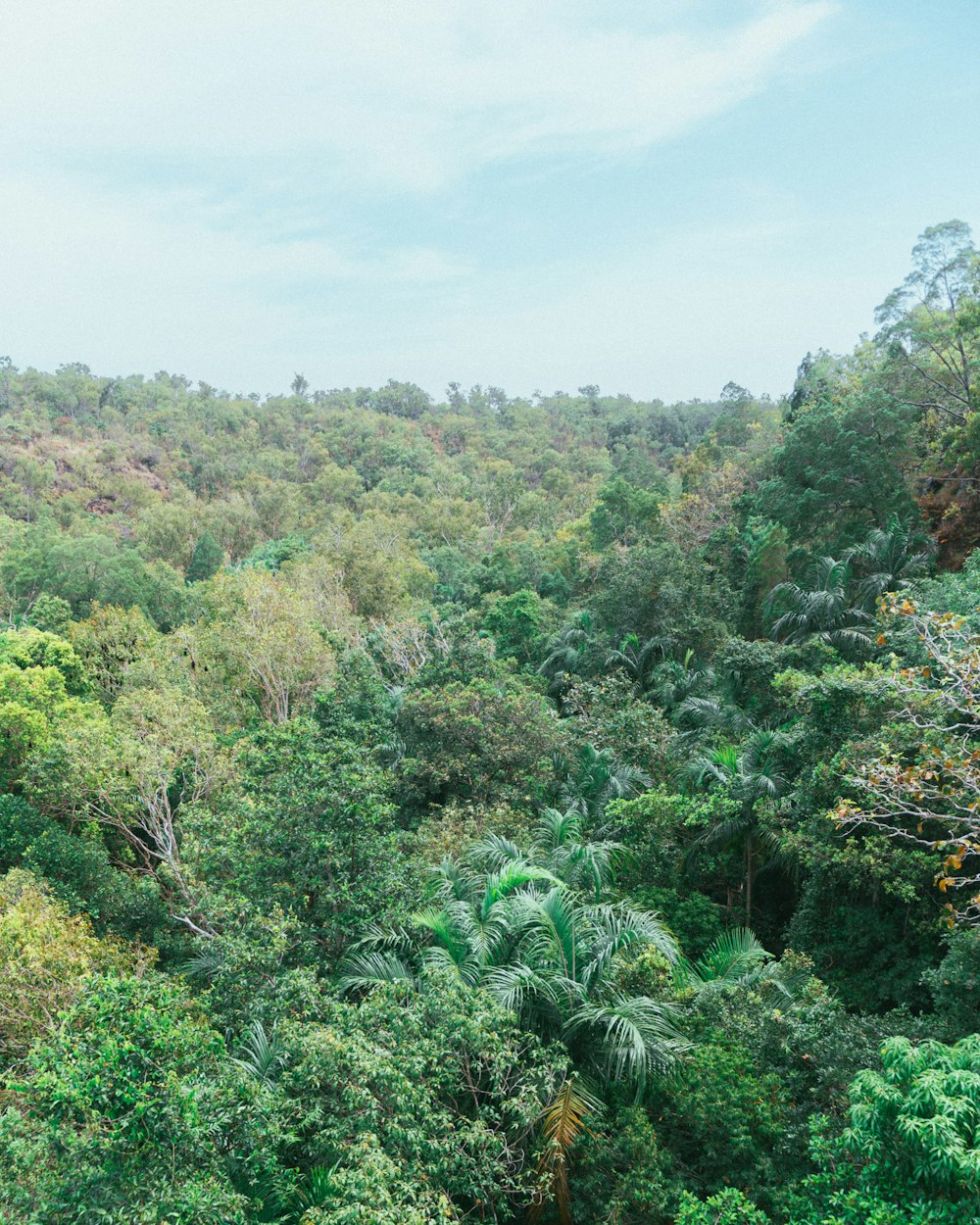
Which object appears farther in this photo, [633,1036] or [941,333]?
[941,333]

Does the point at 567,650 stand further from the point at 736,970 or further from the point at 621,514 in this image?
the point at 736,970

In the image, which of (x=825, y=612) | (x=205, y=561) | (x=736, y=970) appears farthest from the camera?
(x=205, y=561)

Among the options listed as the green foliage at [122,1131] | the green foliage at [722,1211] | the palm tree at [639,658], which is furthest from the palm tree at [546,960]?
the palm tree at [639,658]

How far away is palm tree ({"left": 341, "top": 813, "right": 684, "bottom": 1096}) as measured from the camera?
23.4ft

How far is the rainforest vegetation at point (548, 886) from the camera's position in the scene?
5.47 m

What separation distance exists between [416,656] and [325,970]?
12.8 metres

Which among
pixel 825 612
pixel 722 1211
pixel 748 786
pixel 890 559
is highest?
pixel 890 559

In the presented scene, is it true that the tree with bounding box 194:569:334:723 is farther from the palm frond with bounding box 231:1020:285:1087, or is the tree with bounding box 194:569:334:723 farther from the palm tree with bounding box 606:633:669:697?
the palm frond with bounding box 231:1020:285:1087

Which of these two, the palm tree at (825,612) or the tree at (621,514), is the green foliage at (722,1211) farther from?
the tree at (621,514)

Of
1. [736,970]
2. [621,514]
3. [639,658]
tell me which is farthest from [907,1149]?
[621,514]

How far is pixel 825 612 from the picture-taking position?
16891 mm

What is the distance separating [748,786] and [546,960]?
15.2 ft

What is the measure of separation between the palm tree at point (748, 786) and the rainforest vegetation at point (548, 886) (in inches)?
3.5

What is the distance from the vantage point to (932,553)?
18.2 meters
